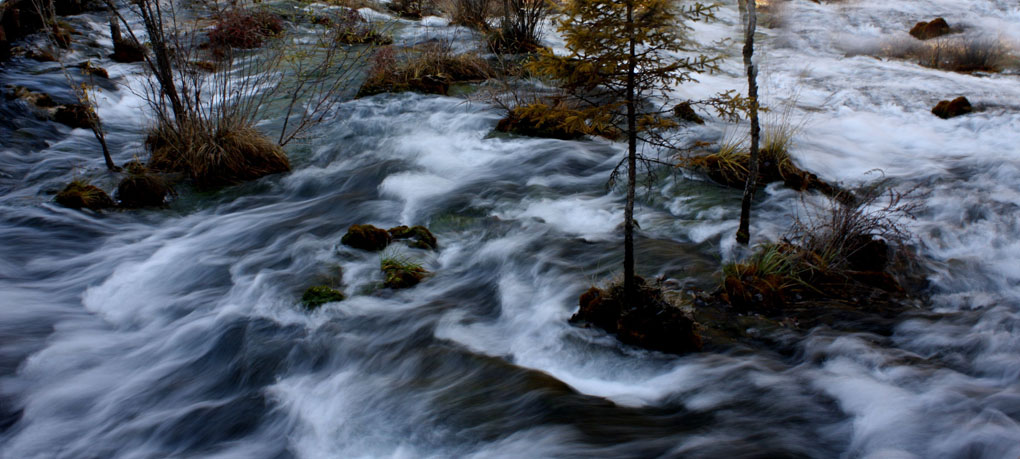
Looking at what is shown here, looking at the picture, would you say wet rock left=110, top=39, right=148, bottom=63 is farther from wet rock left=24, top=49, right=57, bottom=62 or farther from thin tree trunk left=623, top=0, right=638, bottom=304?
thin tree trunk left=623, top=0, right=638, bottom=304

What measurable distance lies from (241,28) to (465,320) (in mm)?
8528

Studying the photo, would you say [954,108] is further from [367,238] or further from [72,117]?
[72,117]

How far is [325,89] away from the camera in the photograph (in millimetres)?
10961

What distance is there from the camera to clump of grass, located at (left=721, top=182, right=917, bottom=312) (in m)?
4.30

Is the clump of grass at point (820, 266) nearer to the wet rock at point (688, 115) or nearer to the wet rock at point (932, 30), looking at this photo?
the wet rock at point (688, 115)

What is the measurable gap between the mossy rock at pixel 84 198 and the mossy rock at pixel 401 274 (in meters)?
3.62

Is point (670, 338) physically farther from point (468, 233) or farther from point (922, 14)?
point (922, 14)

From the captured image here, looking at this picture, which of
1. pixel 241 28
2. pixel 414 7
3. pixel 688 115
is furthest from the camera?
pixel 414 7

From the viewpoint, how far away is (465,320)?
4578 millimetres

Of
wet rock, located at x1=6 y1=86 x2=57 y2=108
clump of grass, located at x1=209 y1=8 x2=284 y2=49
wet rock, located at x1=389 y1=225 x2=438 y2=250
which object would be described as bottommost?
wet rock, located at x1=389 y1=225 x2=438 y2=250

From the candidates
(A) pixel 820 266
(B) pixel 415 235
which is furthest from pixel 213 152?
(A) pixel 820 266

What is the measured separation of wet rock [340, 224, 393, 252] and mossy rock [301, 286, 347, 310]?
2.51 feet

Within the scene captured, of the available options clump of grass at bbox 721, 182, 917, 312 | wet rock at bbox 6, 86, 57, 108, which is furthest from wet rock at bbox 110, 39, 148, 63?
clump of grass at bbox 721, 182, 917, 312

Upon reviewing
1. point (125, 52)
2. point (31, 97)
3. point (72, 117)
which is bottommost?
point (72, 117)
